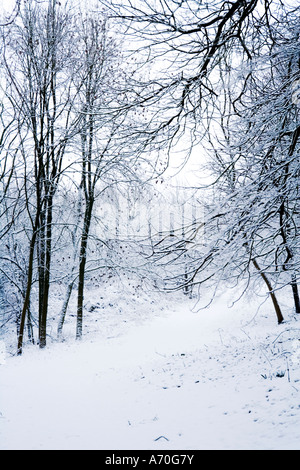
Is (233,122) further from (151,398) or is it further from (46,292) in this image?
(46,292)

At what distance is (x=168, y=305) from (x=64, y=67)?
1631 cm

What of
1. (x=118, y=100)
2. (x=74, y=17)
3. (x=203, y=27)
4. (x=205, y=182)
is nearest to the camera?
(x=203, y=27)

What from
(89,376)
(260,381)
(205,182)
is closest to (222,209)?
(205,182)

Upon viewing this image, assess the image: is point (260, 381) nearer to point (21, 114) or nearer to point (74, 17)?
point (21, 114)

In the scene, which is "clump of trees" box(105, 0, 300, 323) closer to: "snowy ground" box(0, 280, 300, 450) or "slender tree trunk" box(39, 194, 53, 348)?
"snowy ground" box(0, 280, 300, 450)

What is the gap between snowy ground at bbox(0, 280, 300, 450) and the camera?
3.79m

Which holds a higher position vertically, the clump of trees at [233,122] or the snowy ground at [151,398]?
the clump of trees at [233,122]

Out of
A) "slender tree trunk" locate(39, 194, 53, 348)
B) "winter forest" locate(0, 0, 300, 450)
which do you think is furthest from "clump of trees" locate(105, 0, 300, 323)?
"slender tree trunk" locate(39, 194, 53, 348)

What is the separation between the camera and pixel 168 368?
754cm

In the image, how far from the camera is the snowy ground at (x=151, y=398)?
12.4ft

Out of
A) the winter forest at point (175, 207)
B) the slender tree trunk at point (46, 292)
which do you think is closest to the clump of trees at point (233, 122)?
the winter forest at point (175, 207)

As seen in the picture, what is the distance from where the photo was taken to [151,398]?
553 centimetres

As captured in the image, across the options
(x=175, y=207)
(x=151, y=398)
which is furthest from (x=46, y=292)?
(x=175, y=207)

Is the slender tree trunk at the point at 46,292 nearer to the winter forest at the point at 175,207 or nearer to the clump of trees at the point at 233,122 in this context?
the winter forest at the point at 175,207
